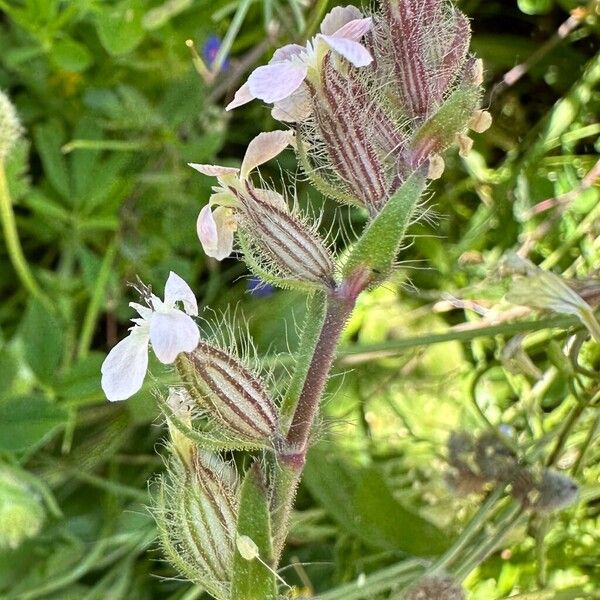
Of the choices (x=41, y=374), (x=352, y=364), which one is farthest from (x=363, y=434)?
(x=41, y=374)

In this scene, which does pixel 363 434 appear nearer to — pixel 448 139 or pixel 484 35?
pixel 484 35

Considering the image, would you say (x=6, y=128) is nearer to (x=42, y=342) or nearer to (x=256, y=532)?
(x=42, y=342)

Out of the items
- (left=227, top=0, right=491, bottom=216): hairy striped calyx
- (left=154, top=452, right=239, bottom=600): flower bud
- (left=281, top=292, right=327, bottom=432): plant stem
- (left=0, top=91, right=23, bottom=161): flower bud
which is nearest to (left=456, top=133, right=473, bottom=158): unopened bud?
(left=227, top=0, right=491, bottom=216): hairy striped calyx

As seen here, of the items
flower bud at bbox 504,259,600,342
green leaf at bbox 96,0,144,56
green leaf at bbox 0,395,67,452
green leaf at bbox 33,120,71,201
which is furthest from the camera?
green leaf at bbox 33,120,71,201

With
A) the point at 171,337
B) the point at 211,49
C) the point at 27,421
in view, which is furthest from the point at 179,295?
the point at 211,49

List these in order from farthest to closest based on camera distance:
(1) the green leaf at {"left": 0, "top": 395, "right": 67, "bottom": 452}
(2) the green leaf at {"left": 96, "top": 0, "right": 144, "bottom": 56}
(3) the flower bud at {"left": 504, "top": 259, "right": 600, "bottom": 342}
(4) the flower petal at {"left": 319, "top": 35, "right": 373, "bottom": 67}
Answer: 1. (2) the green leaf at {"left": 96, "top": 0, "right": 144, "bottom": 56}
2. (1) the green leaf at {"left": 0, "top": 395, "right": 67, "bottom": 452}
3. (3) the flower bud at {"left": 504, "top": 259, "right": 600, "bottom": 342}
4. (4) the flower petal at {"left": 319, "top": 35, "right": 373, "bottom": 67}

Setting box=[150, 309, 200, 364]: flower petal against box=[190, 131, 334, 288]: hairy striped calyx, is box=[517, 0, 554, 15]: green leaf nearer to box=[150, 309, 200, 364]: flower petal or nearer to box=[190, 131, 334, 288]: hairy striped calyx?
box=[190, 131, 334, 288]: hairy striped calyx

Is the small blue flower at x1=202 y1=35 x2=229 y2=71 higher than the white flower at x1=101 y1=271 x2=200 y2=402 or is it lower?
lower
